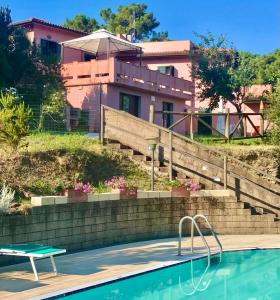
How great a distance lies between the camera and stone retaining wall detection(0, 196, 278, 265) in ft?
35.2

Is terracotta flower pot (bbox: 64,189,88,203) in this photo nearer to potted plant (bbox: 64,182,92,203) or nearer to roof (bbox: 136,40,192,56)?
potted plant (bbox: 64,182,92,203)

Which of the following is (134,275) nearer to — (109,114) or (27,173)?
(27,173)

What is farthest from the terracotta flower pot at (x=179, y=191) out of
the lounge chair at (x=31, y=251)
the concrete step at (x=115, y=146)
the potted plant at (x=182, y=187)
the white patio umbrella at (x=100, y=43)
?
the white patio umbrella at (x=100, y=43)

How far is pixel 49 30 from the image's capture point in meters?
29.2

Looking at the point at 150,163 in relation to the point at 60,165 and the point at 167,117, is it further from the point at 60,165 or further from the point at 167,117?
the point at 167,117

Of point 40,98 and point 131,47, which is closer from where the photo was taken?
point 40,98

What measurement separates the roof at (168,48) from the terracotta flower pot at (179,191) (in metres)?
19.0

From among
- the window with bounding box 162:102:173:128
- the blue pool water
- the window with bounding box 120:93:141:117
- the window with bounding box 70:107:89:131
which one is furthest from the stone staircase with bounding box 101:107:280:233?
the window with bounding box 162:102:173:128

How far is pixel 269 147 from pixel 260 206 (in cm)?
355

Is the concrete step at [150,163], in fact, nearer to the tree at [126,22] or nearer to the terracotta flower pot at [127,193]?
the terracotta flower pot at [127,193]

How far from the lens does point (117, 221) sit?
13391 millimetres

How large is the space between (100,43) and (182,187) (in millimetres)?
13432

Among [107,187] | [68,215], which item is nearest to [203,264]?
[68,215]

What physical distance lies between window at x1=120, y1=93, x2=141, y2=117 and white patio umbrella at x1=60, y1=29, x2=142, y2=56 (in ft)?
8.74
